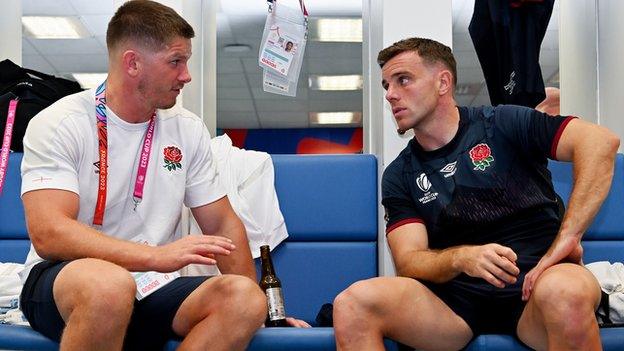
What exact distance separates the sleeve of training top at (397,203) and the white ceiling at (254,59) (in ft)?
15.6

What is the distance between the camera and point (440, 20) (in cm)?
292

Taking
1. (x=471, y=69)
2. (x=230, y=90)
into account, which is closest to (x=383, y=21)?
(x=471, y=69)

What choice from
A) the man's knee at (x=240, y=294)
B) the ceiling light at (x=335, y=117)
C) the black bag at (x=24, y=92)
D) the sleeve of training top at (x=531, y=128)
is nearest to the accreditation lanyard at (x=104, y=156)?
the man's knee at (x=240, y=294)

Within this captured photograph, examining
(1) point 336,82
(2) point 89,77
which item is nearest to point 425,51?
(1) point 336,82

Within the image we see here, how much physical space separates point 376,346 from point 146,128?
0.97 metres

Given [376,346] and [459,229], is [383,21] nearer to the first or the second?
[459,229]

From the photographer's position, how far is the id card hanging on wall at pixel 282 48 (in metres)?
3.18

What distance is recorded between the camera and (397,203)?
7.82ft

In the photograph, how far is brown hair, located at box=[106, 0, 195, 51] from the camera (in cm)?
231

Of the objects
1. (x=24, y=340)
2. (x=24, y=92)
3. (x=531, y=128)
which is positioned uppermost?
(x=24, y=92)

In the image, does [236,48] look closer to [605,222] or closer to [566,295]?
[605,222]

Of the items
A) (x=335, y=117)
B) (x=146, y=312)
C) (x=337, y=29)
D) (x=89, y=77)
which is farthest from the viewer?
(x=335, y=117)

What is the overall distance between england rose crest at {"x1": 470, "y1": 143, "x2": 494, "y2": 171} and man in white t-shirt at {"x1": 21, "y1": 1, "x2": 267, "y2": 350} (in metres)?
0.77

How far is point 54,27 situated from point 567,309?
7179 mm
